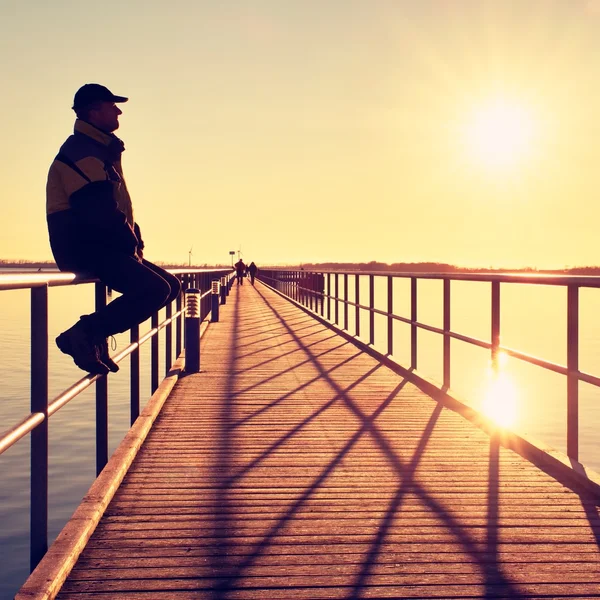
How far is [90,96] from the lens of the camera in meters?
4.77

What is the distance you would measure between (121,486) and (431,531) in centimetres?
191

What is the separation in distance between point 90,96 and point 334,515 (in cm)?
281

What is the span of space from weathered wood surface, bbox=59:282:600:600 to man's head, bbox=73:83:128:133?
86.1 inches

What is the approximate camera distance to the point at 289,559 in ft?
11.7

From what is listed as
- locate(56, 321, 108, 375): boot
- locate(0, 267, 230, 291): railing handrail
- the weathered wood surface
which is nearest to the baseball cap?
locate(0, 267, 230, 291): railing handrail

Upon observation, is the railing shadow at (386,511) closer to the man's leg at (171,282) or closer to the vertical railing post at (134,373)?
the vertical railing post at (134,373)

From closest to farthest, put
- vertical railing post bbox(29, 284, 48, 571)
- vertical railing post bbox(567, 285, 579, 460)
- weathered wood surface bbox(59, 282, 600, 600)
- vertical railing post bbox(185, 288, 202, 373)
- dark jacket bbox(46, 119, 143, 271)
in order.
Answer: weathered wood surface bbox(59, 282, 600, 600), vertical railing post bbox(29, 284, 48, 571), dark jacket bbox(46, 119, 143, 271), vertical railing post bbox(567, 285, 579, 460), vertical railing post bbox(185, 288, 202, 373)

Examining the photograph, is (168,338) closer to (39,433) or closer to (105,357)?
(105,357)

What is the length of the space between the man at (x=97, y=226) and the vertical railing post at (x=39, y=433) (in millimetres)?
979

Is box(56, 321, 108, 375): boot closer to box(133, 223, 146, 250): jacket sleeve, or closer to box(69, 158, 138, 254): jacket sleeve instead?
box(69, 158, 138, 254): jacket sleeve

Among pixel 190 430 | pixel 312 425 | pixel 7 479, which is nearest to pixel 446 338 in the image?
pixel 312 425

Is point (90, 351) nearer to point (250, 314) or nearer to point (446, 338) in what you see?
point (446, 338)

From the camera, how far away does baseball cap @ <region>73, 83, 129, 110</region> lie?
476 cm

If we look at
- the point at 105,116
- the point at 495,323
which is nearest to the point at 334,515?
the point at 105,116
